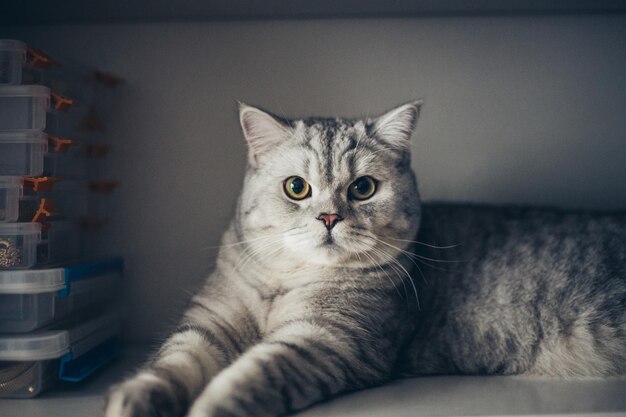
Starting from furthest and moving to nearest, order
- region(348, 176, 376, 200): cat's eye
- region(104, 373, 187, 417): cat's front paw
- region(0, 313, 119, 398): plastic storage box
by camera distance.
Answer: region(348, 176, 376, 200): cat's eye < region(0, 313, 119, 398): plastic storage box < region(104, 373, 187, 417): cat's front paw

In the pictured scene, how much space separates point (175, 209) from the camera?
1.79 m

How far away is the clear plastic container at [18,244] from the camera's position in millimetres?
1303

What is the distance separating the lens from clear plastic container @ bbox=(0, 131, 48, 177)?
134 cm

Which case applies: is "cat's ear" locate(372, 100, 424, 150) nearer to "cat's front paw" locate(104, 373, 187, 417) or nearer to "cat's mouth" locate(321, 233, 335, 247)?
"cat's mouth" locate(321, 233, 335, 247)

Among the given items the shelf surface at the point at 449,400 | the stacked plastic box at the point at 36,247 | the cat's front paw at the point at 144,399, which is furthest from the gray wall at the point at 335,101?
the cat's front paw at the point at 144,399

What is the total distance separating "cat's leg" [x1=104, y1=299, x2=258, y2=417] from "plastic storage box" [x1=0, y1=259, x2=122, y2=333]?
29cm

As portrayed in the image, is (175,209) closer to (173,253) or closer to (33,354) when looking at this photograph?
(173,253)

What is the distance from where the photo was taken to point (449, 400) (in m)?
1.14

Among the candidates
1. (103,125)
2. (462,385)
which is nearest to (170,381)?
(462,385)

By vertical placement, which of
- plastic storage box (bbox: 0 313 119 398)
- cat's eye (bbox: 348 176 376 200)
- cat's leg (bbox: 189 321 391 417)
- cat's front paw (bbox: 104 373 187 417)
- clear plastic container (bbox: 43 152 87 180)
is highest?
cat's eye (bbox: 348 176 376 200)

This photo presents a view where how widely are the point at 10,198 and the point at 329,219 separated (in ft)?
2.48

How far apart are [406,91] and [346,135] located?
1.49 feet

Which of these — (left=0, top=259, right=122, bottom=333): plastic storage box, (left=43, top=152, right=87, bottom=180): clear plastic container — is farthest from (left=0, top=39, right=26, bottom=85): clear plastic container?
(left=0, top=259, right=122, bottom=333): plastic storage box

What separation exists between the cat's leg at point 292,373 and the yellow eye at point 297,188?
12.6 inches
